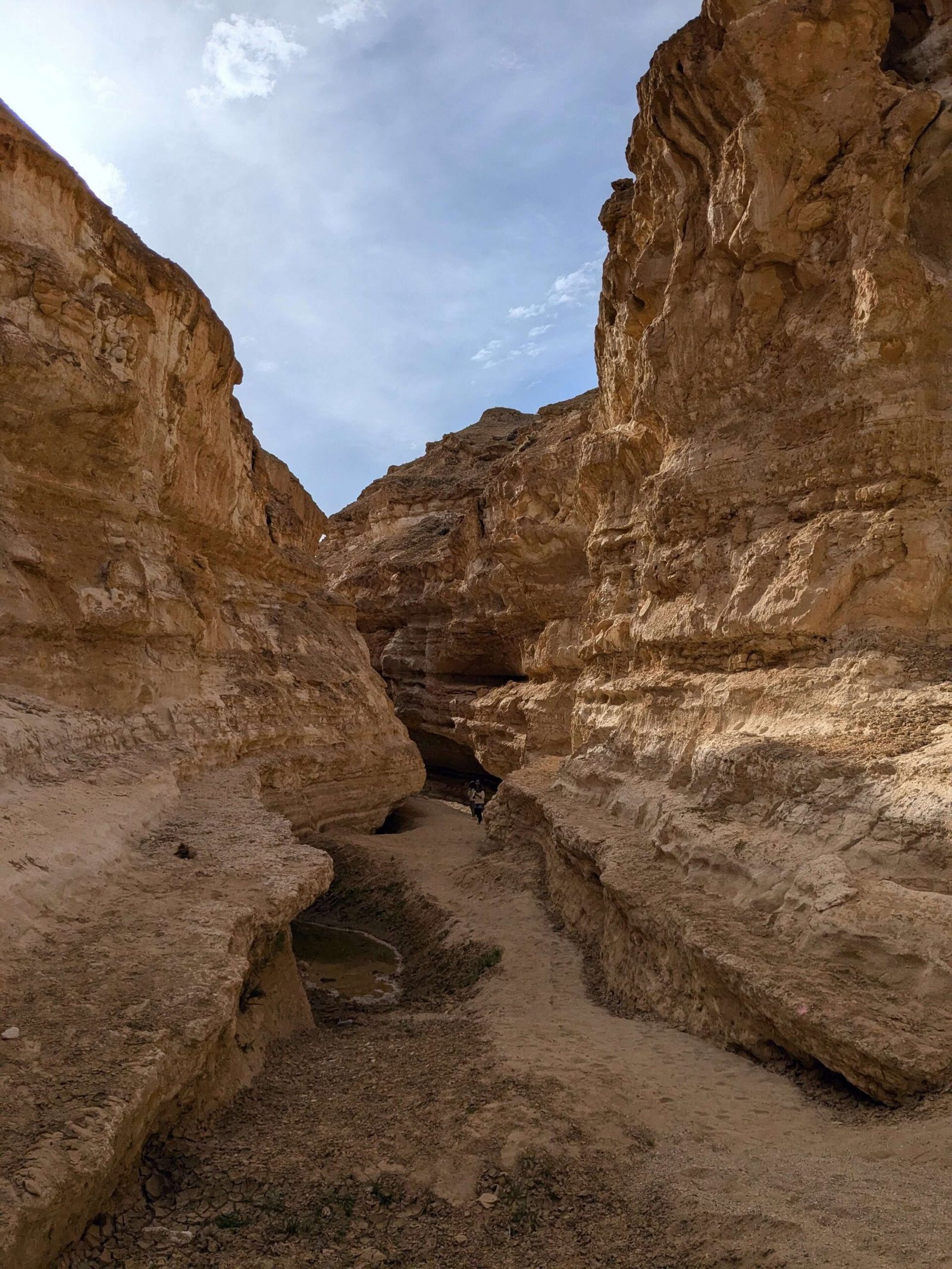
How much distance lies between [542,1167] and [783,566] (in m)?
7.15

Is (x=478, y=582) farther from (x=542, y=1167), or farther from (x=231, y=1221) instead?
(x=231, y=1221)

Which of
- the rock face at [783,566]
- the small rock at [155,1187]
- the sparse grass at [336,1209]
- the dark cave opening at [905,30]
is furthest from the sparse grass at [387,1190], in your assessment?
the dark cave opening at [905,30]

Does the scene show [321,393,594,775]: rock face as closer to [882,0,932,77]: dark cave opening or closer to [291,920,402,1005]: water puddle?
[291,920,402,1005]: water puddle

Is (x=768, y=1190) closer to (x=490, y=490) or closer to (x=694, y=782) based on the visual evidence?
(x=694, y=782)

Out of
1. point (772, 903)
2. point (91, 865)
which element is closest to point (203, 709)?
point (91, 865)

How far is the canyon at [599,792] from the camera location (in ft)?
13.8

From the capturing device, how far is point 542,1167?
4434 millimetres

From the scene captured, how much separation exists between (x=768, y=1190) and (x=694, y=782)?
5.90 meters

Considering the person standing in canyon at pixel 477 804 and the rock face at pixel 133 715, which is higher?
the rock face at pixel 133 715

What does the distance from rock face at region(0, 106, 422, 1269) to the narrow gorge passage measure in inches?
19.6

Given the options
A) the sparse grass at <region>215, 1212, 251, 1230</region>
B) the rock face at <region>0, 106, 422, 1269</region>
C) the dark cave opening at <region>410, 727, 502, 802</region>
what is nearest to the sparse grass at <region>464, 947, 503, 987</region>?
the rock face at <region>0, 106, 422, 1269</region>

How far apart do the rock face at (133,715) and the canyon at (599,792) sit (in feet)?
0.18

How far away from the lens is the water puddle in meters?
10.4

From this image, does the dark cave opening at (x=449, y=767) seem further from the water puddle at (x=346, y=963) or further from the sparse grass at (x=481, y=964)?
the sparse grass at (x=481, y=964)
